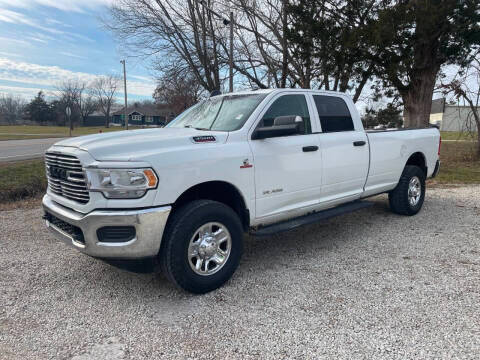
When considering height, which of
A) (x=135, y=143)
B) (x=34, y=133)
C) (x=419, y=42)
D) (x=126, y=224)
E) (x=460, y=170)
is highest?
(x=419, y=42)

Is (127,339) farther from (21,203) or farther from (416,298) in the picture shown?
(21,203)

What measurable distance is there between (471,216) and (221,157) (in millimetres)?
5102

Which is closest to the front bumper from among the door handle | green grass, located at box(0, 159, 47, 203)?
the door handle

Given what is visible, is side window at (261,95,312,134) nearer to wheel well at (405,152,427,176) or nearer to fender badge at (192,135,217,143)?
fender badge at (192,135,217,143)

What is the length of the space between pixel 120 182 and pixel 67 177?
2.13ft

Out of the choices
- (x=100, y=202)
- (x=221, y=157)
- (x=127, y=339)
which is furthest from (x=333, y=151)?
(x=127, y=339)

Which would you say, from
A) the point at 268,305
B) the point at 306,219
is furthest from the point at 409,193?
the point at 268,305

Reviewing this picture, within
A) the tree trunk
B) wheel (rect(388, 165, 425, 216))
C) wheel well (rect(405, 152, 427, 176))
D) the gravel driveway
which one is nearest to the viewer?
the gravel driveway

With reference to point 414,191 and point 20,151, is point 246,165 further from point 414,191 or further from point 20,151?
point 20,151

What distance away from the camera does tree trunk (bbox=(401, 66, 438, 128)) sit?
1306 cm

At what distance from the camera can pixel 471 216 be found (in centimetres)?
625

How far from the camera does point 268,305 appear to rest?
10.7 feet

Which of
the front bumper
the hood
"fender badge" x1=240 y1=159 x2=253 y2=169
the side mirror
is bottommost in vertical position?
the front bumper

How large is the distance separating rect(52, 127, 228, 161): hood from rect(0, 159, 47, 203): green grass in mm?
5344
